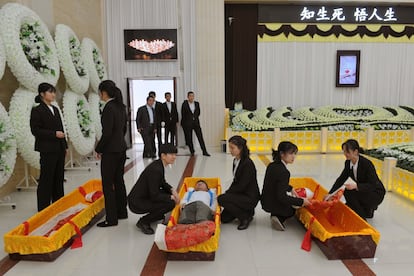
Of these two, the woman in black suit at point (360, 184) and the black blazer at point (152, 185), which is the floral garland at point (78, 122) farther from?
the woman in black suit at point (360, 184)

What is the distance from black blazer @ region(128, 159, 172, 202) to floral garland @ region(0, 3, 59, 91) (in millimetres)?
2349

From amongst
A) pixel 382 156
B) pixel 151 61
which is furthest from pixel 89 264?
pixel 151 61

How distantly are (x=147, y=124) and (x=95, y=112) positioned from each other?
1016mm

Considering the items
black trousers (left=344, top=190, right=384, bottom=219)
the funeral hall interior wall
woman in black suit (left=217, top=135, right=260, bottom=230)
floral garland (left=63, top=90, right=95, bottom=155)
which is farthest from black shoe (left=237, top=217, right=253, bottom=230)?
floral garland (left=63, top=90, right=95, bottom=155)

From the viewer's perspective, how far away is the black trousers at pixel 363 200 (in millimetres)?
3383

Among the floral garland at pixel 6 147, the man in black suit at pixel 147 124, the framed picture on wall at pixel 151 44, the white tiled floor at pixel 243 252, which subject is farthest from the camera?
the framed picture on wall at pixel 151 44

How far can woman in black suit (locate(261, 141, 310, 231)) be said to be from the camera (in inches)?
123

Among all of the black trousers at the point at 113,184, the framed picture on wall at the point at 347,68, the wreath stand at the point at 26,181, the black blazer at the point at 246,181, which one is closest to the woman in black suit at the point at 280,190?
the black blazer at the point at 246,181

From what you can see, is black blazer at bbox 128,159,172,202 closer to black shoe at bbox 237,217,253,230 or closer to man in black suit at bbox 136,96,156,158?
black shoe at bbox 237,217,253,230

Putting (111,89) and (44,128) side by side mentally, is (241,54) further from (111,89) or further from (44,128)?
(44,128)

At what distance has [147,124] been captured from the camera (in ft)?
22.6

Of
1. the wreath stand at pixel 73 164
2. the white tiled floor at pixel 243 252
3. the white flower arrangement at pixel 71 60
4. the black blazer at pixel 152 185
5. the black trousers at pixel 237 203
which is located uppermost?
the white flower arrangement at pixel 71 60

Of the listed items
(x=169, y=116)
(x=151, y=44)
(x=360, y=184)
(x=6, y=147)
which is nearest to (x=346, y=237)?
(x=360, y=184)

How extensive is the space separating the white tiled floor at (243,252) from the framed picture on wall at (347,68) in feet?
18.4
